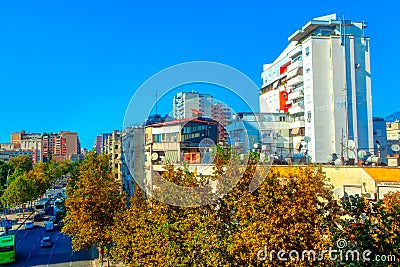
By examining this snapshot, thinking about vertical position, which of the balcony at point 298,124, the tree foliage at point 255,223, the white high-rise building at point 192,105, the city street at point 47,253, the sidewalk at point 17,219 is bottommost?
the sidewalk at point 17,219

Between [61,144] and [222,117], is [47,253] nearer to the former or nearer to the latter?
[222,117]

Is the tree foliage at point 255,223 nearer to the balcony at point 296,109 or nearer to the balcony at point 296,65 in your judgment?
the balcony at point 296,109

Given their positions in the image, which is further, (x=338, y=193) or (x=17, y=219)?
(x=17, y=219)

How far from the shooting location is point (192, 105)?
1230 cm

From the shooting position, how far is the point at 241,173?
1044cm

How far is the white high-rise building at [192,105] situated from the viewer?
10.8 metres

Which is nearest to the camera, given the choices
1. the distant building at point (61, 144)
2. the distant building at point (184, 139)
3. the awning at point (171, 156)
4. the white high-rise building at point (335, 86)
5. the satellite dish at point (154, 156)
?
the distant building at point (184, 139)

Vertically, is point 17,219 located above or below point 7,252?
below

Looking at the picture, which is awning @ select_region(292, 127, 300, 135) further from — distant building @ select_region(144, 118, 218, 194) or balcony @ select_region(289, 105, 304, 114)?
distant building @ select_region(144, 118, 218, 194)

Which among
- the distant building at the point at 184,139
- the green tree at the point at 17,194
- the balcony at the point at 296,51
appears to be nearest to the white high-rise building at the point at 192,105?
the distant building at the point at 184,139

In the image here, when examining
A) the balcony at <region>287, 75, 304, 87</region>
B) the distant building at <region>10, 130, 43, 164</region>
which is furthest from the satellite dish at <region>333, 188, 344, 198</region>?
the distant building at <region>10, 130, 43, 164</region>

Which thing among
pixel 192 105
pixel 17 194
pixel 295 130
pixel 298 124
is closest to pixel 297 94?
pixel 298 124

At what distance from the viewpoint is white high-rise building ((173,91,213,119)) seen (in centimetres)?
1080

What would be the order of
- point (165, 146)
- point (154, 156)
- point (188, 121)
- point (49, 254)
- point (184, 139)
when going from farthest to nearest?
1. point (49, 254)
2. point (154, 156)
3. point (165, 146)
4. point (184, 139)
5. point (188, 121)
